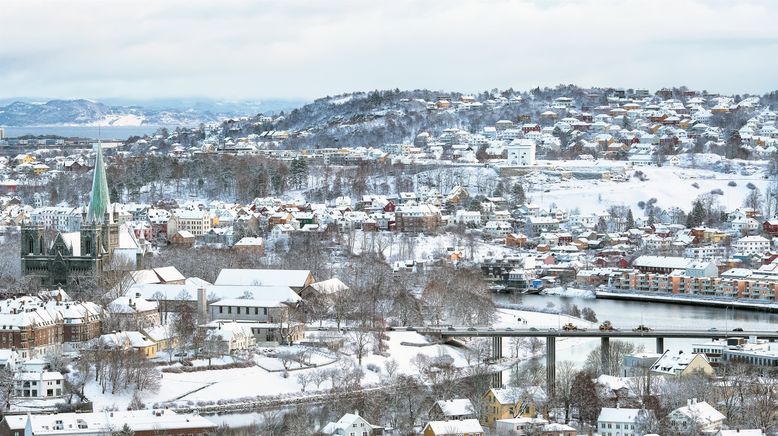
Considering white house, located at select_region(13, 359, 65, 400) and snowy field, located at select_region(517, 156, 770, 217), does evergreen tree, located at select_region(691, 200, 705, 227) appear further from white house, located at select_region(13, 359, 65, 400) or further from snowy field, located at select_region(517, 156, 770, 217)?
white house, located at select_region(13, 359, 65, 400)

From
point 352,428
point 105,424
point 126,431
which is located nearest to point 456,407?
point 352,428

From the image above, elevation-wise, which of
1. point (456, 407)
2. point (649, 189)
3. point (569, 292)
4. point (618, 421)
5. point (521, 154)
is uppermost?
point (521, 154)

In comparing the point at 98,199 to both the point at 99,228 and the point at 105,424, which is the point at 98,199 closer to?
the point at 99,228

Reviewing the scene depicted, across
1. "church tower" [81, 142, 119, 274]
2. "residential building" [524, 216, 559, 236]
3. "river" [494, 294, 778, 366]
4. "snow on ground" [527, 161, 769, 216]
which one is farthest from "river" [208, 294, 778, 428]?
"snow on ground" [527, 161, 769, 216]

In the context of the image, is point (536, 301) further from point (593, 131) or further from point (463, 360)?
point (593, 131)

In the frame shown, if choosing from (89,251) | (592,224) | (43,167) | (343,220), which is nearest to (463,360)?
(89,251)

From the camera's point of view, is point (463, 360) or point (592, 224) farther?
point (592, 224)

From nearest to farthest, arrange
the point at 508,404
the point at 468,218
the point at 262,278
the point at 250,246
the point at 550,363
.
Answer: the point at 508,404 → the point at 550,363 → the point at 262,278 → the point at 250,246 → the point at 468,218
